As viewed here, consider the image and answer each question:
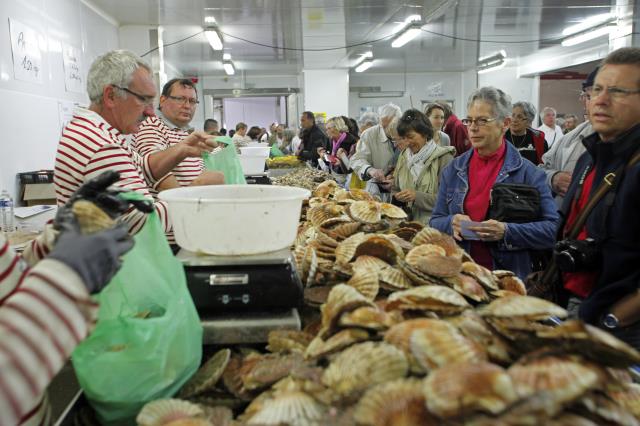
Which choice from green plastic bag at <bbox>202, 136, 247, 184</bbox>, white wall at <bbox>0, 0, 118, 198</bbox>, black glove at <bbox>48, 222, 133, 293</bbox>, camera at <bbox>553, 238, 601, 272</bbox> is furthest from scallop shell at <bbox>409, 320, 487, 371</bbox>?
white wall at <bbox>0, 0, 118, 198</bbox>

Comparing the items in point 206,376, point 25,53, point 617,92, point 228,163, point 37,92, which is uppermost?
point 25,53

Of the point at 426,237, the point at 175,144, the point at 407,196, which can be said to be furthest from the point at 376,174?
the point at 426,237

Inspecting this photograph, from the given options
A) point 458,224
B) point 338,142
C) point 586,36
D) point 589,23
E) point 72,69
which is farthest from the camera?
point 586,36

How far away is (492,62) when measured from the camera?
45.9 feet

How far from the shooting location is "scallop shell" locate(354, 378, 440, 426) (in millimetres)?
684

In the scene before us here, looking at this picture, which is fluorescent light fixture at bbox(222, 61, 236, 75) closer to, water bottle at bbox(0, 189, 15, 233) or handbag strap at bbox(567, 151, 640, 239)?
water bottle at bbox(0, 189, 15, 233)

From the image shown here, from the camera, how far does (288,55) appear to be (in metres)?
11.5

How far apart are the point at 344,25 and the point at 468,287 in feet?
24.7

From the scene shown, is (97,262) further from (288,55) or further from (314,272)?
(288,55)

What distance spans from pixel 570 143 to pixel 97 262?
130 inches

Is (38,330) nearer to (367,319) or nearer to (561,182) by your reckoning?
(367,319)

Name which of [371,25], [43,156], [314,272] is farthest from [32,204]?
[371,25]

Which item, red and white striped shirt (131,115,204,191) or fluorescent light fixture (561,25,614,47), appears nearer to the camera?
red and white striped shirt (131,115,204,191)

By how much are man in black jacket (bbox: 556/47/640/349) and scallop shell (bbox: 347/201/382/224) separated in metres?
0.66
